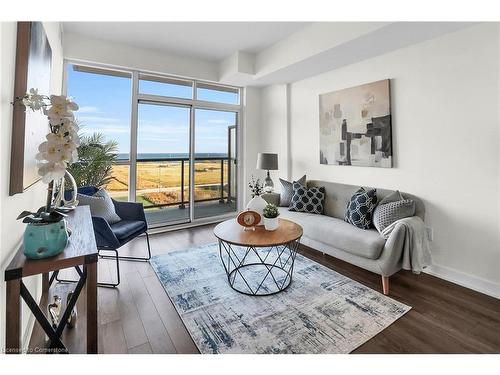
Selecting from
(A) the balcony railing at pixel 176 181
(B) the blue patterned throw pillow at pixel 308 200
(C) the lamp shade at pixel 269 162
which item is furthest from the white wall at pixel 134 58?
(B) the blue patterned throw pillow at pixel 308 200

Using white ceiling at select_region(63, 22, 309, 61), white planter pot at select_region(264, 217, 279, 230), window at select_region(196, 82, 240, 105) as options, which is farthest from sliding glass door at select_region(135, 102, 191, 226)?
white planter pot at select_region(264, 217, 279, 230)

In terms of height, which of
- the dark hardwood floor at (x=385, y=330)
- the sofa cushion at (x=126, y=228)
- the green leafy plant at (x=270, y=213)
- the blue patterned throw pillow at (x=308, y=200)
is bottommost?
the dark hardwood floor at (x=385, y=330)

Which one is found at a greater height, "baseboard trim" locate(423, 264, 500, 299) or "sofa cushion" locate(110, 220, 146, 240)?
"sofa cushion" locate(110, 220, 146, 240)

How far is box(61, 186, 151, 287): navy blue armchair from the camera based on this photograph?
238 centimetres

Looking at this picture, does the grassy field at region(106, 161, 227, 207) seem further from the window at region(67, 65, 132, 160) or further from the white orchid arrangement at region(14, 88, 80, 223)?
the white orchid arrangement at region(14, 88, 80, 223)

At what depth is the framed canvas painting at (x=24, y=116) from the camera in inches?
50.3

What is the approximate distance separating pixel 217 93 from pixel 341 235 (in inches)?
134

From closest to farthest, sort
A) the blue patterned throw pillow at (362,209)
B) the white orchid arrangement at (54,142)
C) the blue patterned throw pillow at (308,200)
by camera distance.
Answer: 1. the white orchid arrangement at (54,142)
2. the blue patterned throw pillow at (362,209)
3. the blue patterned throw pillow at (308,200)

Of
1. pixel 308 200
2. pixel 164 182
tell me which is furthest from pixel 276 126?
pixel 164 182

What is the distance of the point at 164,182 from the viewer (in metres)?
4.39

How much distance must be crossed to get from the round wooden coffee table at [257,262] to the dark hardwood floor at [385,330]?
648mm

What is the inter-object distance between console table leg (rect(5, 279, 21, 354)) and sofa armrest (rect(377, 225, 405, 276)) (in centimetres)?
254

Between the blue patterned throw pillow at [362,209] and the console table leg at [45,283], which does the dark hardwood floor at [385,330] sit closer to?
the console table leg at [45,283]
